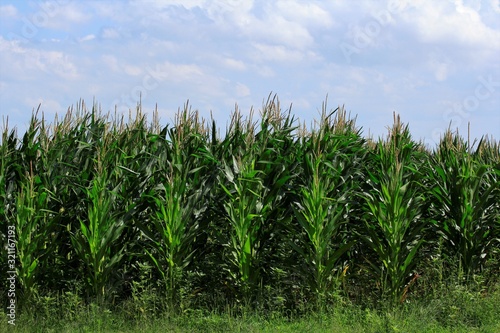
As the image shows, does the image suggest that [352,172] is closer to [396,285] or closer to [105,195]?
[396,285]

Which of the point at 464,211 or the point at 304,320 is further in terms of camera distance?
the point at 464,211

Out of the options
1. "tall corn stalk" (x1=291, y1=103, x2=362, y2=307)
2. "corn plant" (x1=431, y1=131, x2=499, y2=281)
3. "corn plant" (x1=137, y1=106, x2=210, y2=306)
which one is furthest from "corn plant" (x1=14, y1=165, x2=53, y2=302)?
"corn plant" (x1=431, y1=131, x2=499, y2=281)

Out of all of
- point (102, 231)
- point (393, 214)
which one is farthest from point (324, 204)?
point (102, 231)

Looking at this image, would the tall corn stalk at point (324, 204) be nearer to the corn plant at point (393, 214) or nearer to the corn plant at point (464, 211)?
the corn plant at point (393, 214)

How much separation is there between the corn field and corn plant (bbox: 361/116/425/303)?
A: 0.08 feet

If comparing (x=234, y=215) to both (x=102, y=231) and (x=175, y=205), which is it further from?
(x=102, y=231)

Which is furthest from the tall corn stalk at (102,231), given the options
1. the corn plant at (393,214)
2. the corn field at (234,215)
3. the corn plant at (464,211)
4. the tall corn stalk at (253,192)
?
the corn plant at (464,211)

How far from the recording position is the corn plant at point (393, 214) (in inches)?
365

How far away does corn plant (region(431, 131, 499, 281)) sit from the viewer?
1008 centimetres

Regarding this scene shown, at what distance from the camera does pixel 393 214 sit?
30.2ft

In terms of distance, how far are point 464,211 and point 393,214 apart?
1639 mm

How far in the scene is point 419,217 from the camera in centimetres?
1007

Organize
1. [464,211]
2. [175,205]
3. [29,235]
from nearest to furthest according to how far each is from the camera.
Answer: [175,205] < [29,235] < [464,211]

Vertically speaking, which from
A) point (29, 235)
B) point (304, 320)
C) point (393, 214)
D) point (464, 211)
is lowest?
point (304, 320)
